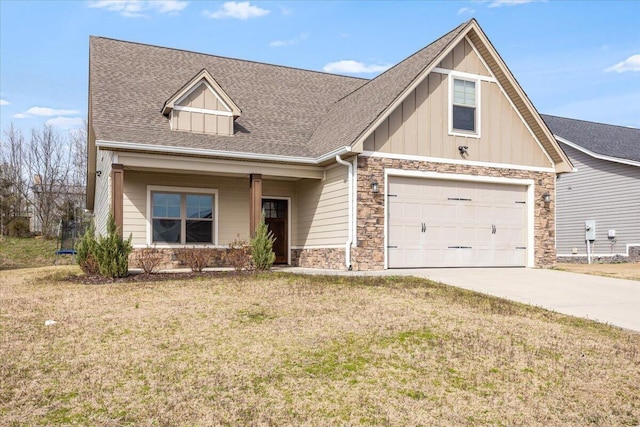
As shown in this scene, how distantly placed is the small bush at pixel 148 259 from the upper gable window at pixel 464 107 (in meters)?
8.25

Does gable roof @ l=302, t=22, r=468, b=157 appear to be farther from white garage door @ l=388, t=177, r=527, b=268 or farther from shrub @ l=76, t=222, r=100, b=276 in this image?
shrub @ l=76, t=222, r=100, b=276

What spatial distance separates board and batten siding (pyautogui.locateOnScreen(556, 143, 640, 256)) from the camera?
22.6 meters

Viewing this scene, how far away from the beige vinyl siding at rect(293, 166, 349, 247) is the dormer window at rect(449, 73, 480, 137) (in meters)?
3.39

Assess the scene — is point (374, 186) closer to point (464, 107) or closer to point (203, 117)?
point (464, 107)

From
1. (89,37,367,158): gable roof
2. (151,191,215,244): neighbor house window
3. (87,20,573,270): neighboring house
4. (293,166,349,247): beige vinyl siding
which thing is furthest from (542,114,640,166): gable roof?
(151,191,215,244): neighbor house window

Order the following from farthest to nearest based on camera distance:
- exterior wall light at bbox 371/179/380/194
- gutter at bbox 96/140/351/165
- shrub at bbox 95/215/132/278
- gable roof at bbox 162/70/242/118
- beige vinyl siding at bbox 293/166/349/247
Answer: gable roof at bbox 162/70/242/118, beige vinyl siding at bbox 293/166/349/247, exterior wall light at bbox 371/179/380/194, gutter at bbox 96/140/351/165, shrub at bbox 95/215/132/278

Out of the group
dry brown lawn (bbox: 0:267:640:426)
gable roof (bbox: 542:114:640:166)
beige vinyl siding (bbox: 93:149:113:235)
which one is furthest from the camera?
gable roof (bbox: 542:114:640:166)

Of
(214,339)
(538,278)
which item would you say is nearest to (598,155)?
(538,278)

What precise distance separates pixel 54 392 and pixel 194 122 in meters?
10.8

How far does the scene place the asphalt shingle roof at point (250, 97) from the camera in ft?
45.9

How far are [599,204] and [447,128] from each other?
12600mm

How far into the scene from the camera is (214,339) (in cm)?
648

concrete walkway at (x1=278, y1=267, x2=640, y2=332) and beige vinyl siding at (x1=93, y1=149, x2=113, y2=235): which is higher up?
beige vinyl siding at (x1=93, y1=149, x2=113, y2=235)

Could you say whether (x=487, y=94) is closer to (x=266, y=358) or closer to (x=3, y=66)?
(x=266, y=358)
